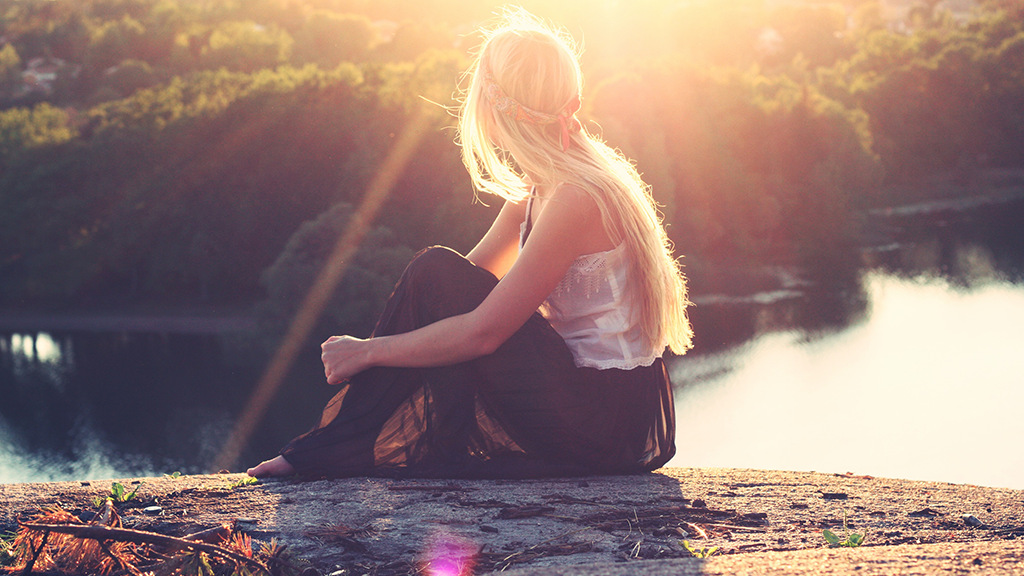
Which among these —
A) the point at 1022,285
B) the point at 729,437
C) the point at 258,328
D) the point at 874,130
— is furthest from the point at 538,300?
the point at 874,130

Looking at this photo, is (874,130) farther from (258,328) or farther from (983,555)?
(983,555)

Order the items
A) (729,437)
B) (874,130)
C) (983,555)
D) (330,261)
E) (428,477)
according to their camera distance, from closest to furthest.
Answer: (983,555)
(428,477)
(729,437)
(330,261)
(874,130)

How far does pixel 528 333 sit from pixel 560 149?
594 mm

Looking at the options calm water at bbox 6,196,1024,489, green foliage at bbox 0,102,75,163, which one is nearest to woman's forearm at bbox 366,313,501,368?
calm water at bbox 6,196,1024,489

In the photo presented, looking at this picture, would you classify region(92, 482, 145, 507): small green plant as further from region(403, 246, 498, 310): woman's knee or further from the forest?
the forest

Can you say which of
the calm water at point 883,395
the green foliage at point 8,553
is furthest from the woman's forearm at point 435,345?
the calm water at point 883,395

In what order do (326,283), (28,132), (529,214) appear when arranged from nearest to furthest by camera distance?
(529,214) → (326,283) → (28,132)

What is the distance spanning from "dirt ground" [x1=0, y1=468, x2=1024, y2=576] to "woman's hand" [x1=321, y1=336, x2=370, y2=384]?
362 millimetres

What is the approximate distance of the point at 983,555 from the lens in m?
2.19

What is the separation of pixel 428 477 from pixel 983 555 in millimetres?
1610

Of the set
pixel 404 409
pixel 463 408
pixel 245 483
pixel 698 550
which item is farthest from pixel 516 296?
pixel 245 483

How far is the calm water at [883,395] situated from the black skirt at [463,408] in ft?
50.3

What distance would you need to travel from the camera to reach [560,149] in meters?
2.92

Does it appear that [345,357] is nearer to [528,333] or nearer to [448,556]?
[528,333]
